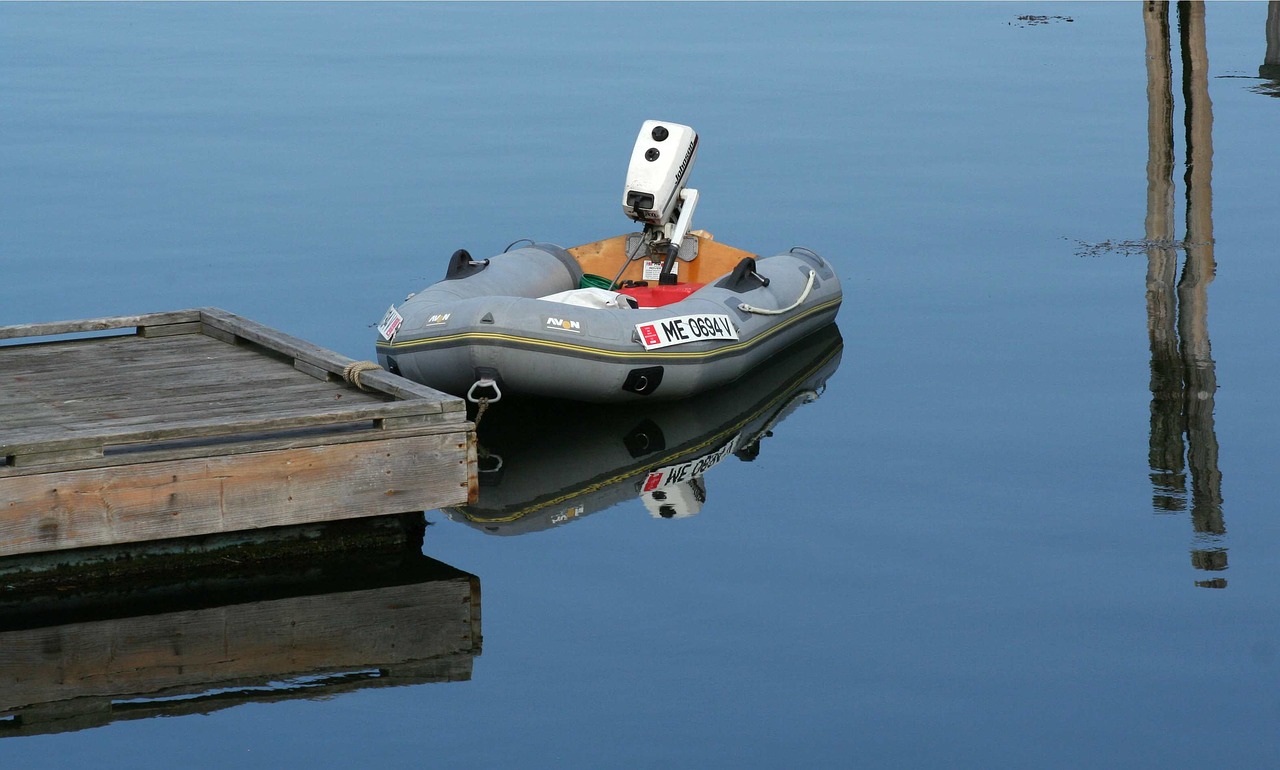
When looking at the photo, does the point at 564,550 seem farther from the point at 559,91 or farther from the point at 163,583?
the point at 559,91

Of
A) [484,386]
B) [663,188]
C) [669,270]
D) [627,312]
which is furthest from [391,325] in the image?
[663,188]

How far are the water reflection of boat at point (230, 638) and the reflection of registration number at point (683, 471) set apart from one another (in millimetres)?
1377

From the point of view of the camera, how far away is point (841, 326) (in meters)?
10.5

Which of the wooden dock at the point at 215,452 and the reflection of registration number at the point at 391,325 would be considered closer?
the wooden dock at the point at 215,452

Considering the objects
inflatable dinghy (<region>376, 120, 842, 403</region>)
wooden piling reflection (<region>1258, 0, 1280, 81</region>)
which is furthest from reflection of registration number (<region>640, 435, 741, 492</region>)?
wooden piling reflection (<region>1258, 0, 1280, 81</region>)

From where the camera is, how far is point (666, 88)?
19250mm

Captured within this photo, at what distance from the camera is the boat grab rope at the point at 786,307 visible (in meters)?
9.09

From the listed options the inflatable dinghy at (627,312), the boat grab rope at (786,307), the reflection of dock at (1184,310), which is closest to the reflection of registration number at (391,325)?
the inflatable dinghy at (627,312)

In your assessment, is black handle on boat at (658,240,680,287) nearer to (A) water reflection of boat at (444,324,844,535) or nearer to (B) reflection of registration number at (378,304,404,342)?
(A) water reflection of boat at (444,324,844,535)

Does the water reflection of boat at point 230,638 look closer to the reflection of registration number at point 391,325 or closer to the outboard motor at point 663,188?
the reflection of registration number at point 391,325

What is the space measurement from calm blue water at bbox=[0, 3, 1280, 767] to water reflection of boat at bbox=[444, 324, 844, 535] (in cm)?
15

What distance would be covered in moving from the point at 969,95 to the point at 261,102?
7360 mm

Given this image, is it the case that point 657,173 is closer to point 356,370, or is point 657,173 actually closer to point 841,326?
point 841,326

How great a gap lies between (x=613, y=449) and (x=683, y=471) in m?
0.39
